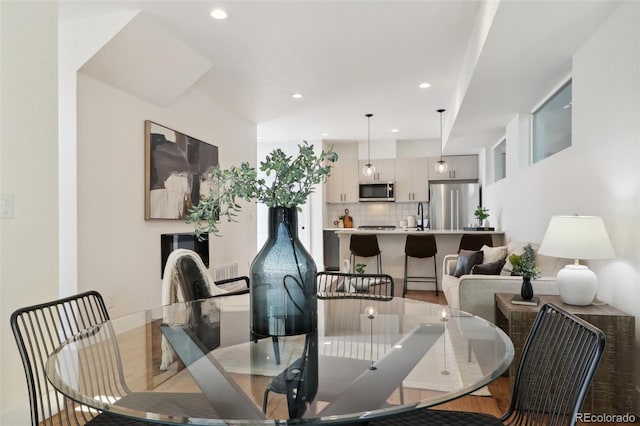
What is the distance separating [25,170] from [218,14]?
1.70m

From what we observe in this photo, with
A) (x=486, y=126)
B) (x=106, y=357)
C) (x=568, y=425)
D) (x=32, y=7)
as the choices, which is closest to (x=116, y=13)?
(x=32, y=7)

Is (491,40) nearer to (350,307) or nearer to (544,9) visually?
(544,9)

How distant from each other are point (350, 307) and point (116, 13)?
2.69 m

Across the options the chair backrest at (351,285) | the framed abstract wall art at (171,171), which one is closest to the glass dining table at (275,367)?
the chair backrest at (351,285)

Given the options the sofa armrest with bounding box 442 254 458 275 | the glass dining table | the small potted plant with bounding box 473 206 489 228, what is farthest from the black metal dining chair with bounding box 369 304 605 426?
the small potted plant with bounding box 473 206 489 228

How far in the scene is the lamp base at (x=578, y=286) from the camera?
2.30 metres

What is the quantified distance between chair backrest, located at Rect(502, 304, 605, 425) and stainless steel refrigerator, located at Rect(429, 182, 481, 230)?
21.7ft

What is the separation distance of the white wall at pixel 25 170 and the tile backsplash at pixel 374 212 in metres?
6.45

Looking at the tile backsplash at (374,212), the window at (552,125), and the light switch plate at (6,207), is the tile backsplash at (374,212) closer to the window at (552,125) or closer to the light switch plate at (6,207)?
the window at (552,125)

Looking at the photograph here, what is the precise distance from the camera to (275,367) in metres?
1.21

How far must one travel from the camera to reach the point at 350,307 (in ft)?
6.75

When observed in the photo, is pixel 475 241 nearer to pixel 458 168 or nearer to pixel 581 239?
pixel 458 168

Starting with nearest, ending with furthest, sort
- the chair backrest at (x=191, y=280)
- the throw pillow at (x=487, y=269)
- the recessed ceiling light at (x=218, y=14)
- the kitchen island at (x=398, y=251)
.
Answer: the chair backrest at (x=191, y=280)
the recessed ceiling light at (x=218, y=14)
the throw pillow at (x=487, y=269)
the kitchen island at (x=398, y=251)

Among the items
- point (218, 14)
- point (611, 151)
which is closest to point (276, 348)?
point (611, 151)
